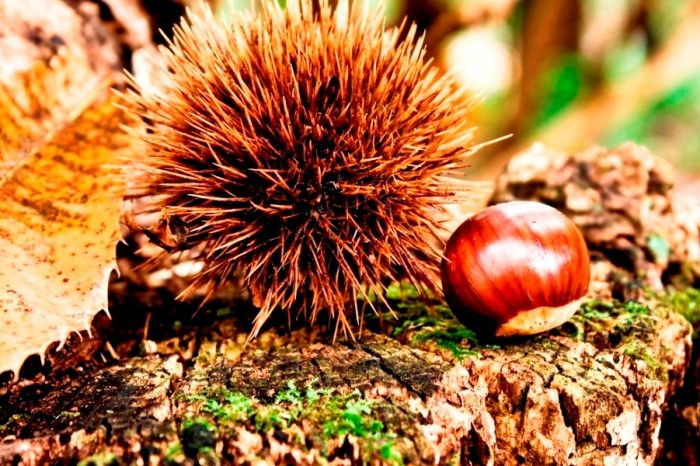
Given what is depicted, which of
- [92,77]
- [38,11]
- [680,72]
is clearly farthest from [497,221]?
[680,72]

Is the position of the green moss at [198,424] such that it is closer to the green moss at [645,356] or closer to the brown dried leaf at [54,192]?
the brown dried leaf at [54,192]

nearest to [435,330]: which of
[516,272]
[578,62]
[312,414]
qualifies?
[516,272]

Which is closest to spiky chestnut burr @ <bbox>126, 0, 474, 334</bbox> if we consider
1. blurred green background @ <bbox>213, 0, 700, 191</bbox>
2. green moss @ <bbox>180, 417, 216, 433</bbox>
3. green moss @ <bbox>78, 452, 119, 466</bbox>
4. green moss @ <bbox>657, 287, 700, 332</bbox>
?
green moss @ <bbox>180, 417, 216, 433</bbox>

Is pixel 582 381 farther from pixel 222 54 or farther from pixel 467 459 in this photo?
pixel 222 54

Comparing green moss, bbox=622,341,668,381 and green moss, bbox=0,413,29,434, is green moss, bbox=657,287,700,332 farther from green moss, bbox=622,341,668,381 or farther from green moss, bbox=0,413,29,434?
green moss, bbox=0,413,29,434

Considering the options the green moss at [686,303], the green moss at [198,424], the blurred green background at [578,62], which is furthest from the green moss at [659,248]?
the blurred green background at [578,62]

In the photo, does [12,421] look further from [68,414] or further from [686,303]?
[686,303]
